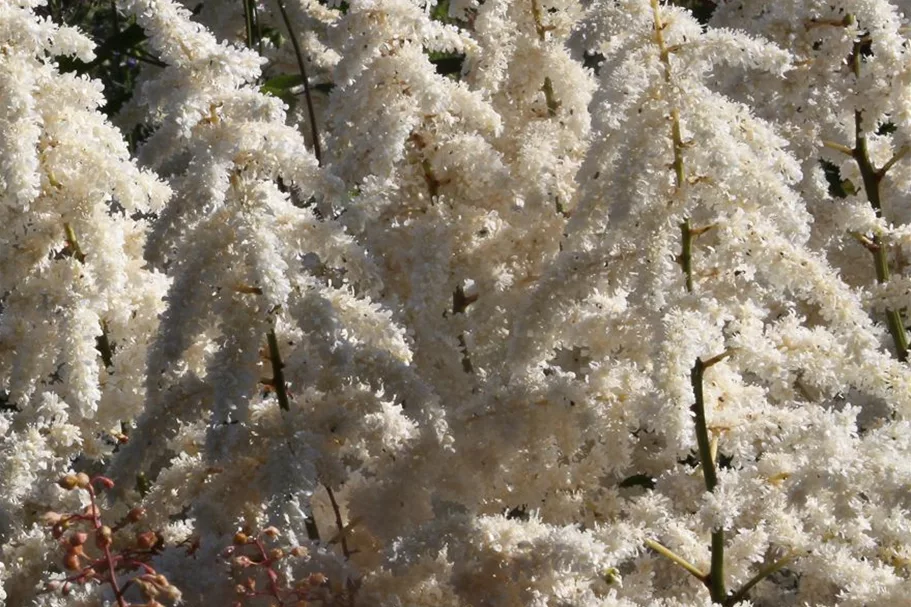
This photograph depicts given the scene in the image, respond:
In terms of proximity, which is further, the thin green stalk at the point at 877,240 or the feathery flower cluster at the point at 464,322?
the thin green stalk at the point at 877,240

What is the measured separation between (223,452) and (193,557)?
26 cm

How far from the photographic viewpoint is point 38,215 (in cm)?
305

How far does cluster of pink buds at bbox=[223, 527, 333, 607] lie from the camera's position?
248 centimetres

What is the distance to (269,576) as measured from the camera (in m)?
2.59

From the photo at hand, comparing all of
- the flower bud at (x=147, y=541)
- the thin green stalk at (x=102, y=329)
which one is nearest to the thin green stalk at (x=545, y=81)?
the thin green stalk at (x=102, y=329)

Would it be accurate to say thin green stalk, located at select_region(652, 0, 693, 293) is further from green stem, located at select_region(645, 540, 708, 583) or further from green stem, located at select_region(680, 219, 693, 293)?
green stem, located at select_region(645, 540, 708, 583)

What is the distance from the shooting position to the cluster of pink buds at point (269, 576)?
8.13 feet

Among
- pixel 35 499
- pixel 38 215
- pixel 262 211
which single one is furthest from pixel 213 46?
pixel 35 499

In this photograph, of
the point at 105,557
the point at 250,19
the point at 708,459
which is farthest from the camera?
the point at 250,19

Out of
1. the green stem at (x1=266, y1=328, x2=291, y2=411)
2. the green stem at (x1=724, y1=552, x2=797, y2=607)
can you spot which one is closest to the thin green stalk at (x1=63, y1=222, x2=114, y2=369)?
the green stem at (x1=266, y1=328, x2=291, y2=411)

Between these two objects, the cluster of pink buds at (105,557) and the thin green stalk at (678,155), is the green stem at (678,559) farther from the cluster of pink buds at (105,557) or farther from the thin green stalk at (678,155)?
the cluster of pink buds at (105,557)

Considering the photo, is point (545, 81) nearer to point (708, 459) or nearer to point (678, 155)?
point (678, 155)

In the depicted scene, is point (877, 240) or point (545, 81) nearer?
point (545, 81)

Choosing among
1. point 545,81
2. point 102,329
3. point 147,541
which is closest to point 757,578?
point 147,541
